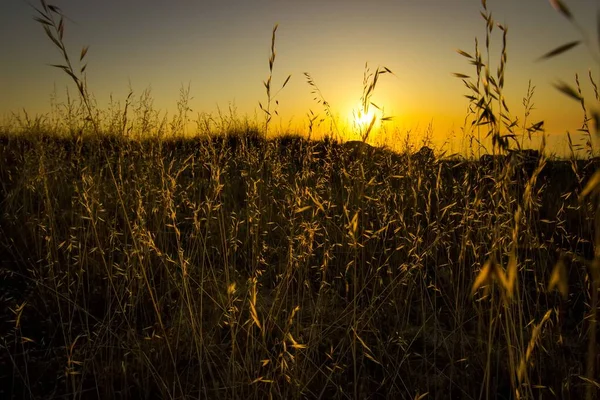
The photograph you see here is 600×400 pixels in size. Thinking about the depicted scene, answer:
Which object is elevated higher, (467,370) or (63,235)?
(63,235)

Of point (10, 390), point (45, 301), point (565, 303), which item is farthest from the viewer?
point (565, 303)

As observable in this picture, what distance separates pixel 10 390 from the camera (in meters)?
2.11

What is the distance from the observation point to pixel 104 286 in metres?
2.89

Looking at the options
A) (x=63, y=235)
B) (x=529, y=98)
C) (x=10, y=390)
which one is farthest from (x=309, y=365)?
(x=63, y=235)

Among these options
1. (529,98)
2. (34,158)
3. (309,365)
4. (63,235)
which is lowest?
(309,365)

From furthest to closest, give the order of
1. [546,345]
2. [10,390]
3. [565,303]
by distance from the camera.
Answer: [565,303] < [546,345] < [10,390]

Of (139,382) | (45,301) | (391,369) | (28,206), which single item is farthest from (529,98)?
(28,206)

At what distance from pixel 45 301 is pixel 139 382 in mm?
803

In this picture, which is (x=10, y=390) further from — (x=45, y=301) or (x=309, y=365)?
(x=309, y=365)

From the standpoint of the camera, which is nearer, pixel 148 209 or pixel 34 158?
pixel 148 209

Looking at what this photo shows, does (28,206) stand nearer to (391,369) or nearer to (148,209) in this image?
(148,209)

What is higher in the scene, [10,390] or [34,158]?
[34,158]

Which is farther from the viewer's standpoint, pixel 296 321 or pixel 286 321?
pixel 296 321

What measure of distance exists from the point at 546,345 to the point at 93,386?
2.04 metres
